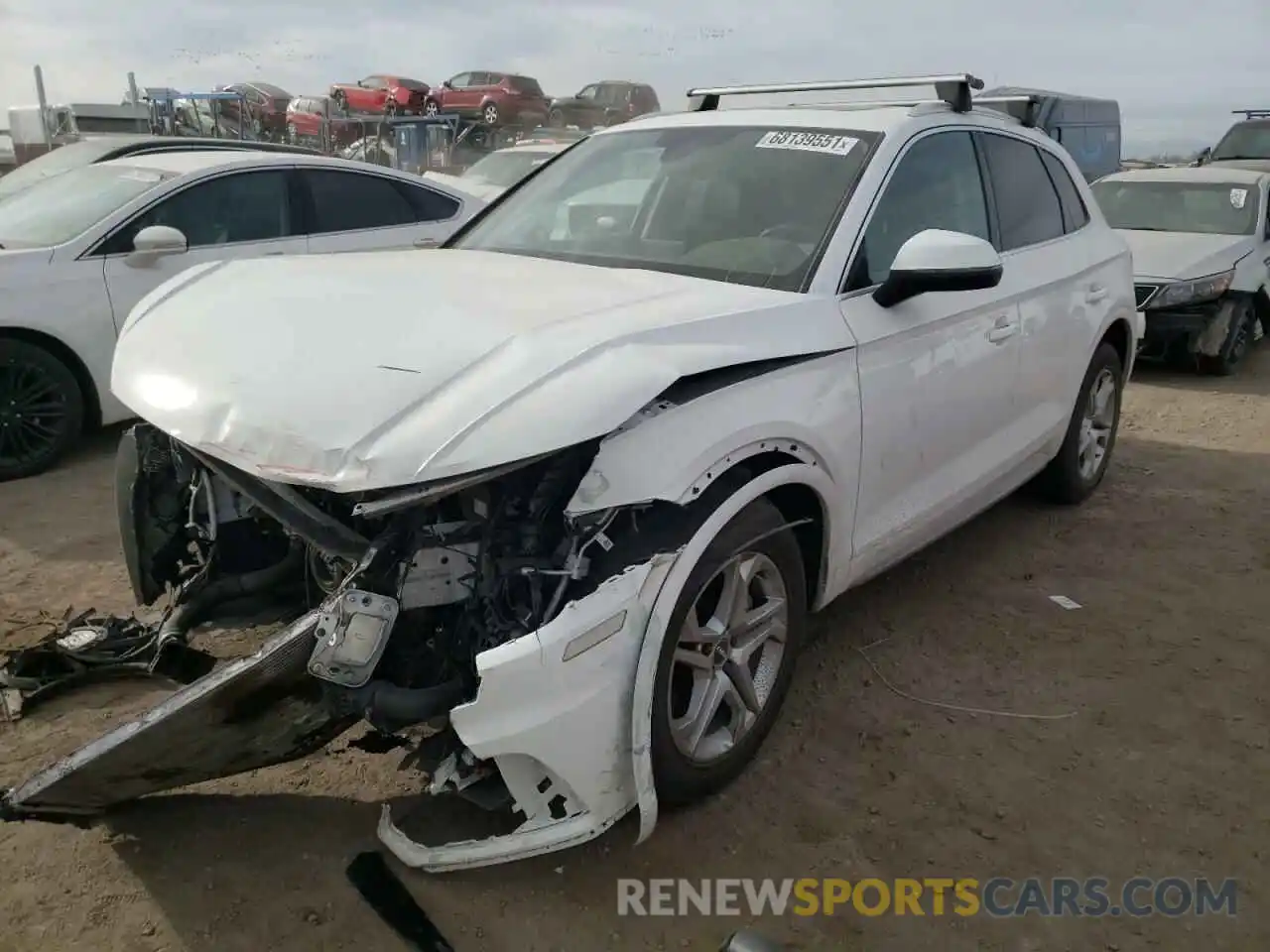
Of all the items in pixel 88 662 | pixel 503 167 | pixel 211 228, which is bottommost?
pixel 88 662

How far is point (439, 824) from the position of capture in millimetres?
2709

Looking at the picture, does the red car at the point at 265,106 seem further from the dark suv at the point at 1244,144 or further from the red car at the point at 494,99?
the dark suv at the point at 1244,144

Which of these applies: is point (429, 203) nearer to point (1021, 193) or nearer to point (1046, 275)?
point (1021, 193)

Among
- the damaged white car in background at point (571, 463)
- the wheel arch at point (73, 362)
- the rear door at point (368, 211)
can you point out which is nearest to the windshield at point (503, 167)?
the rear door at point (368, 211)

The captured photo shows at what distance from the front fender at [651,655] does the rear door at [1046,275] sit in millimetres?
1948

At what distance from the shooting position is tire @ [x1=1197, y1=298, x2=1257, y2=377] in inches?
340

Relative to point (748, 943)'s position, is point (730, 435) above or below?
above

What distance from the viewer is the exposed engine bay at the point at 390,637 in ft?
7.52

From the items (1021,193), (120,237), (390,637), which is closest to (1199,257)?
(1021,193)

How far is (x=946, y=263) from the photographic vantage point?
9.73 ft

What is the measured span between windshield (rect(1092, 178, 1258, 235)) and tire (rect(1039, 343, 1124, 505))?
198 inches

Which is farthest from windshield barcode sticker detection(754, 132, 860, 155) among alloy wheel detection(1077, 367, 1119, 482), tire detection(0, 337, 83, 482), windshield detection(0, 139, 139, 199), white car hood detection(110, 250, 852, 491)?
windshield detection(0, 139, 139, 199)

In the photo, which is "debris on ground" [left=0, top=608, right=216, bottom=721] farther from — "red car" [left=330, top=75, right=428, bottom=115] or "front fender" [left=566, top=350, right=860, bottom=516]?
"red car" [left=330, top=75, right=428, bottom=115]

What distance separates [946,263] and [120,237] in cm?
466
